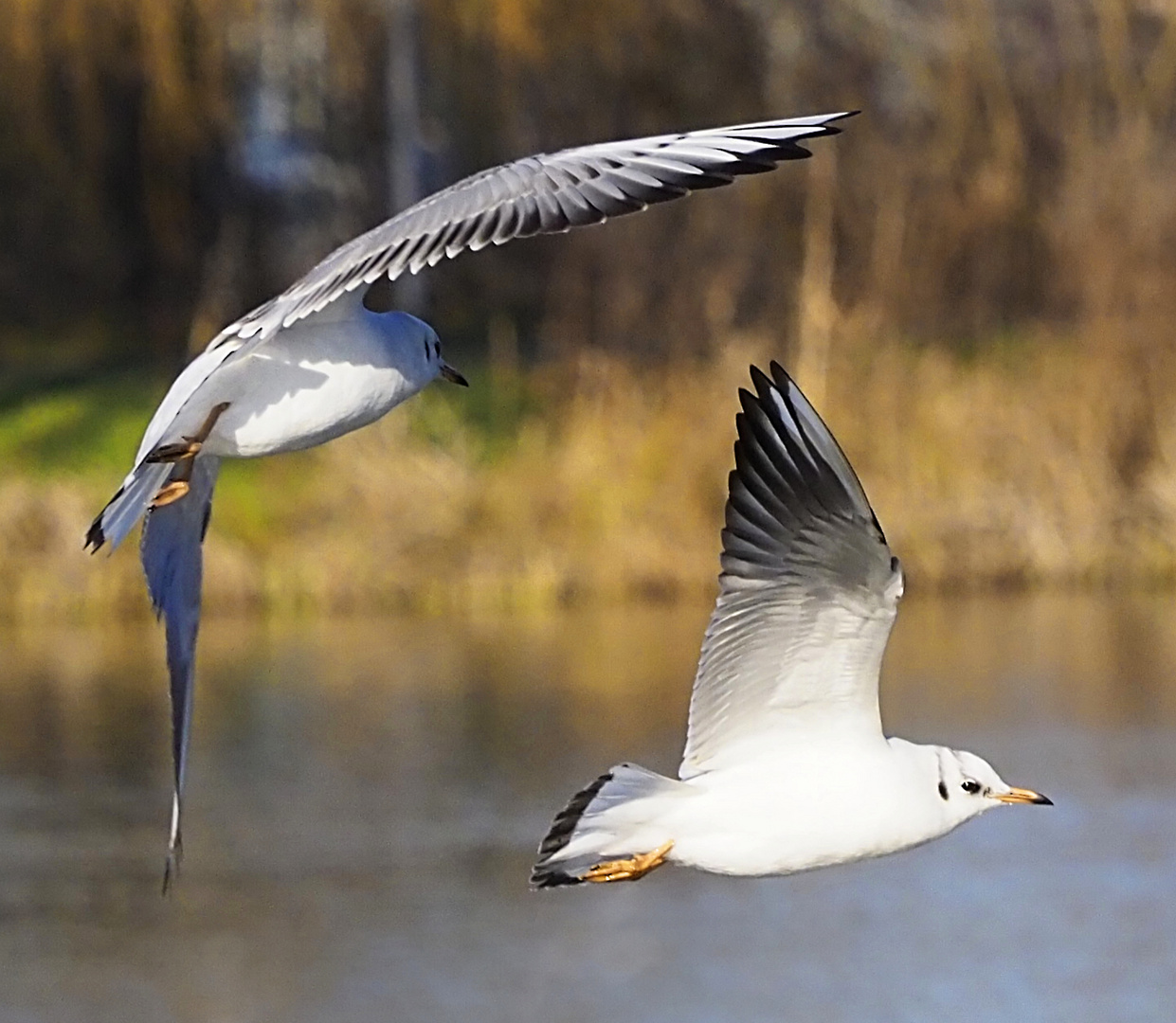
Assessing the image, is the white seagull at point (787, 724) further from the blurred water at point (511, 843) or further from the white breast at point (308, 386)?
the blurred water at point (511, 843)

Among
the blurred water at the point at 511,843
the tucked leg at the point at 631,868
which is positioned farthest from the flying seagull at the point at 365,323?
the blurred water at the point at 511,843

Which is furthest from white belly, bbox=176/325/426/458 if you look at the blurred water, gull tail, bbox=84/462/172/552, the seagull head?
the blurred water

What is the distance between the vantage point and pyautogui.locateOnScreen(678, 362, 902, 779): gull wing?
6039mm

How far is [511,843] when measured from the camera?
510 inches

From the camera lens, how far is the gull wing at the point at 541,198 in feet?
18.6

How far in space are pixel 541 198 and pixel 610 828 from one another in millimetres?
1317

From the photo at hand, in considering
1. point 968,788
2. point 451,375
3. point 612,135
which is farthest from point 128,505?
point 612,135

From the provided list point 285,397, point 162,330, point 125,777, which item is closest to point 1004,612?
point 125,777

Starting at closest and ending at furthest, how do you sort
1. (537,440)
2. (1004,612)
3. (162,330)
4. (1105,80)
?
(1004,612) < (537,440) < (1105,80) < (162,330)

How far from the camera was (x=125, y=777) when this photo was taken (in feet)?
46.9

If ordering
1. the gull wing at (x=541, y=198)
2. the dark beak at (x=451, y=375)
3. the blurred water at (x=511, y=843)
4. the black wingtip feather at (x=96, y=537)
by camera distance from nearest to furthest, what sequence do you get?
the gull wing at (x=541, y=198)
the black wingtip feather at (x=96, y=537)
the dark beak at (x=451, y=375)
the blurred water at (x=511, y=843)

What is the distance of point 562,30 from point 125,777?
28.5 ft

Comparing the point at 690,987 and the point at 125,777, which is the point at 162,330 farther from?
the point at 690,987

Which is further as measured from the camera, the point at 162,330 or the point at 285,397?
the point at 162,330
